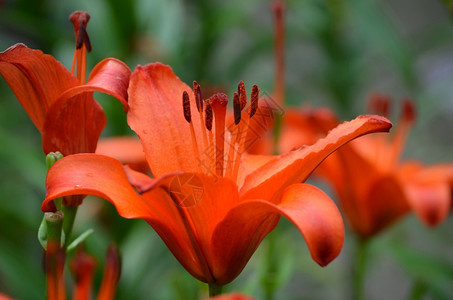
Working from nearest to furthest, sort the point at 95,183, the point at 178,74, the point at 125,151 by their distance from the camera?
the point at 95,183 → the point at 125,151 → the point at 178,74

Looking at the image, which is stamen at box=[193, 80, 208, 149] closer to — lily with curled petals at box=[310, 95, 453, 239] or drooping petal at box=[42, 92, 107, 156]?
drooping petal at box=[42, 92, 107, 156]

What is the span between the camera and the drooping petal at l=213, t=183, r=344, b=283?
42cm

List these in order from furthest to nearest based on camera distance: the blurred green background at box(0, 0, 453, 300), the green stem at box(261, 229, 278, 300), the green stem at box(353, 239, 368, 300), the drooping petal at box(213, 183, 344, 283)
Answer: the blurred green background at box(0, 0, 453, 300)
the green stem at box(353, 239, 368, 300)
the green stem at box(261, 229, 278, 300)
the drooping petal at box(213, 183, 344, 283)

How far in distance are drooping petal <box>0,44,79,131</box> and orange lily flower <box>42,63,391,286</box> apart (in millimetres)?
62

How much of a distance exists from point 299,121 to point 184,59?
1.81ft

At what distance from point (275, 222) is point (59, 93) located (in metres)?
0.21

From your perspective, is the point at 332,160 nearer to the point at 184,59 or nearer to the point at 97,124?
the point at 97,124

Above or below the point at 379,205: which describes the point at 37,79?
above

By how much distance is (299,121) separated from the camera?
1093mm

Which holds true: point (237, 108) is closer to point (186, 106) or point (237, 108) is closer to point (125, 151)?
point (186, 106)

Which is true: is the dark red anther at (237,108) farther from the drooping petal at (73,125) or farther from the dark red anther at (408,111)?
the dark red anther at (408,111)

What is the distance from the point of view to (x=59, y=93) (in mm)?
544

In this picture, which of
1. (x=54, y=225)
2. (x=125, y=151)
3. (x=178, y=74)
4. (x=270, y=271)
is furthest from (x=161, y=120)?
(x=178, y=74)

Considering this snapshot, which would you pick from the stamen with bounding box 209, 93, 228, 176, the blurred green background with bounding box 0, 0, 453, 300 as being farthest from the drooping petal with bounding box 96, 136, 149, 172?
the stamen with bounding box 209, 93, 228, 176
